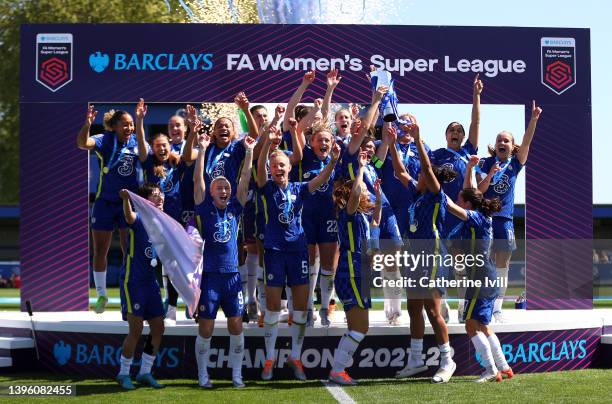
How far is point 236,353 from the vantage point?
8484 millimetres

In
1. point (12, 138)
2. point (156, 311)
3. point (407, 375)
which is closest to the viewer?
point (156, 311)

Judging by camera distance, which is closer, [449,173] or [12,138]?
[449,173]

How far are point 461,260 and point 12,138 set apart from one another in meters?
28.0

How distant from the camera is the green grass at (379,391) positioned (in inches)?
304

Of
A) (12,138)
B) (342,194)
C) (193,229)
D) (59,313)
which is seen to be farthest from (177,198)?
(12,138)

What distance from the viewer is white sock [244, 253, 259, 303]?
32.2ft

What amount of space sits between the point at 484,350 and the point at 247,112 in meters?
3.31

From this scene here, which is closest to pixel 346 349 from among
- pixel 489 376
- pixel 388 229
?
pixel 489 376

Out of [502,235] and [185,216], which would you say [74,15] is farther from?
[502,235]

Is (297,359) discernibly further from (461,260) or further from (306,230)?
(461,260)

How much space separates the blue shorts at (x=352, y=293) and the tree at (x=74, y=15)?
77.0 ft

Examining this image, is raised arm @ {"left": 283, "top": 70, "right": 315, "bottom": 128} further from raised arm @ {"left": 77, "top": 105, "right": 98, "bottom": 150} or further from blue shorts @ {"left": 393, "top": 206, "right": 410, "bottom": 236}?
raised arm @ {"left": 77, "top": 105, "right": 98, "bottom": 150}

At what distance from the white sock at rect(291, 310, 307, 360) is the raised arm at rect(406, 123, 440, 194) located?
67.8 inches

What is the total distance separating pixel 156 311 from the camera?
8.45 metres
